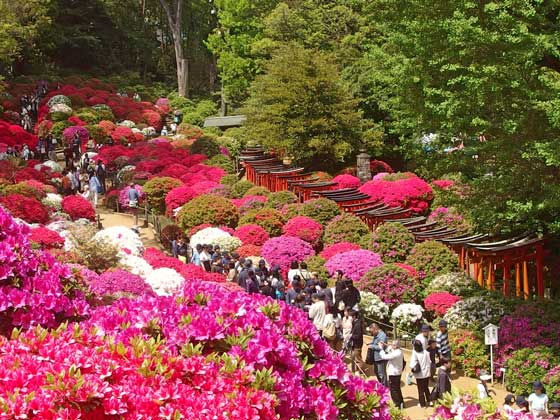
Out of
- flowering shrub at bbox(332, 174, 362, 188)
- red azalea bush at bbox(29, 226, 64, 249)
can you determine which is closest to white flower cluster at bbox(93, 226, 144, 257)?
red azalea bush at bbox(29, 226, 64, 249)

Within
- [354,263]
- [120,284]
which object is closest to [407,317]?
[354,263]

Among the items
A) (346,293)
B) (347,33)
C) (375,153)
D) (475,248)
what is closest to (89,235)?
(346,293)

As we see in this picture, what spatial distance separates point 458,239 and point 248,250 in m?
5.27

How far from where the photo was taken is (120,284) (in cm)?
1420

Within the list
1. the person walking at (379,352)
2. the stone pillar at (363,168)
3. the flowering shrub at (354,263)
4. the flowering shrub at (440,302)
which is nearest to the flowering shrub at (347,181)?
the stone pillar at (363,168)

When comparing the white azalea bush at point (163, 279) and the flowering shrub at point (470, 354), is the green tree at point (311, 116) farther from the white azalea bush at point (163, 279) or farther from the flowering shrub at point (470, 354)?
the flowering shrub at point (470, 354)

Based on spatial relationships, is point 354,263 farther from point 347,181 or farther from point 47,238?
point 347,181

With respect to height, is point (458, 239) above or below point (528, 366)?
above

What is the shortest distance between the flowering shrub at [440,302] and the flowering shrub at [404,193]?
28.6ft

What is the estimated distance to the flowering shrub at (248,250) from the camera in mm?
21359

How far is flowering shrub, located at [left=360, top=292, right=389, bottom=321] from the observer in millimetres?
16297

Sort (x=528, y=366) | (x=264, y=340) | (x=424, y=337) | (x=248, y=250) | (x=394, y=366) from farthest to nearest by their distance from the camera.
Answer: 1. (x=248, y=250)
2. (x=528, y=366)
3. (x=424, y=337)
4. (x=394, y=366)
5. (x=264, y=340)

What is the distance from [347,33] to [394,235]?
20.1 meters

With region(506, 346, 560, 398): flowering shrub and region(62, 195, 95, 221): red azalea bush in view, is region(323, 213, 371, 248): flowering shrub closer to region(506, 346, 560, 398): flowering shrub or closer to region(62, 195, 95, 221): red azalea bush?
region(62, 195, 95, 221): red azalea bush
